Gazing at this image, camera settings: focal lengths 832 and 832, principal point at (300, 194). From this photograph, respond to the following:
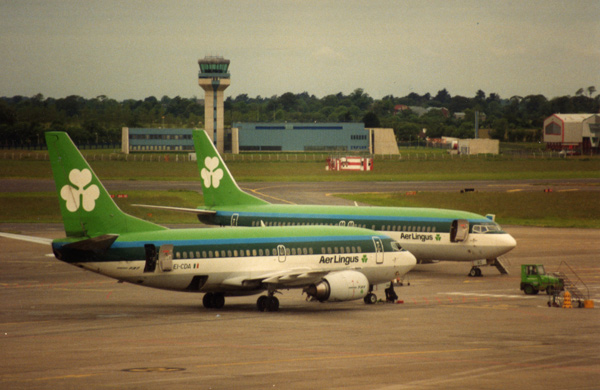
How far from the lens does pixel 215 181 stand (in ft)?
225

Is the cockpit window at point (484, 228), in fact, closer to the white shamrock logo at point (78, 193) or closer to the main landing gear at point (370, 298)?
the main landing gear at point (370, 298)

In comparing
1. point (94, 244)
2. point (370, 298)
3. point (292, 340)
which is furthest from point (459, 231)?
point (94, 244)

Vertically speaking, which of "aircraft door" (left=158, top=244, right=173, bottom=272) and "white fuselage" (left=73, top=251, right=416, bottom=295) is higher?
"aircraft door" (left=158, top=244, right=173, bottom=272)

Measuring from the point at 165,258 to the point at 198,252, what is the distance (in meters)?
1.91

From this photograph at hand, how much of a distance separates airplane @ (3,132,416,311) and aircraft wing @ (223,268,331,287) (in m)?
0.05

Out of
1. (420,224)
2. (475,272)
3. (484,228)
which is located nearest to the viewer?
(484,228)

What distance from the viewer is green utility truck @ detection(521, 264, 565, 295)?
52.6 metres

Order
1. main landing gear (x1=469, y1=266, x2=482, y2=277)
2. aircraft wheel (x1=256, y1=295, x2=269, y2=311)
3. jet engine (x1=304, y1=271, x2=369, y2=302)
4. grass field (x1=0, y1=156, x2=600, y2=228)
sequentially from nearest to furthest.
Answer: jet engine (x1=304, y1=271, x2=369, y2=302), aircraft wheel (x1=256, y1=295, x2=269, y2=311), main landing gear (x1=469, y1=266, x2=482, y2=277), grass field (x1=0, y1=156, x2=600, y2=228)

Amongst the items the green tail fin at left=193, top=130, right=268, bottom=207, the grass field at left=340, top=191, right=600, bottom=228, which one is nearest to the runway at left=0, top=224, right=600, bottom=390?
the green tail fin at left=193, top=130, right=268, bottom=207

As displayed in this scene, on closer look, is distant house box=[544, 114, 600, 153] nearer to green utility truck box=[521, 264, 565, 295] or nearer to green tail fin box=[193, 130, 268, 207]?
green tail fin box=[193, 130, 268, 207]

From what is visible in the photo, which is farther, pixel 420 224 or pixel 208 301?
pixel 420 224

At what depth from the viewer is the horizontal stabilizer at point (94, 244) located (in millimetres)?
41312

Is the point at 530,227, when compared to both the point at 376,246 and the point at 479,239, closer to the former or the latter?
the point at 479,239

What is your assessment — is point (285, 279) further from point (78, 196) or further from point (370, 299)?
point (78, 196)
